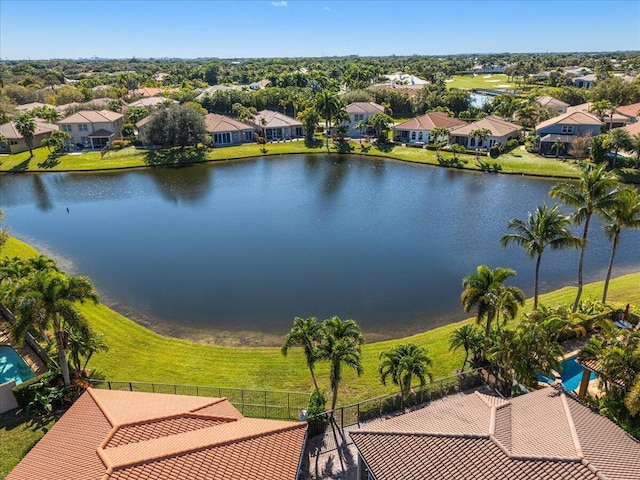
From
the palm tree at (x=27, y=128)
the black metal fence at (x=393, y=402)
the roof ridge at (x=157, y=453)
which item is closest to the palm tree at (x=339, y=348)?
the black metal fence at (x=393, y=402)

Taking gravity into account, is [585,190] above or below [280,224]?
above

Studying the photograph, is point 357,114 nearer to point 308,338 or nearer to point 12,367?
point 308,338

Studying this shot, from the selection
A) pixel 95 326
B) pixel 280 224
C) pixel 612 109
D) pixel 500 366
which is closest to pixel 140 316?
pixel 95 326

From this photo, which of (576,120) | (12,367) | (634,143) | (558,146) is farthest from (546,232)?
(576,120)

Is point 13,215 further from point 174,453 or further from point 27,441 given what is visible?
point 174,453

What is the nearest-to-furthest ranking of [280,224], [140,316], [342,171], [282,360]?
[282,360] → [140,316] → [280,224] → [342,171]

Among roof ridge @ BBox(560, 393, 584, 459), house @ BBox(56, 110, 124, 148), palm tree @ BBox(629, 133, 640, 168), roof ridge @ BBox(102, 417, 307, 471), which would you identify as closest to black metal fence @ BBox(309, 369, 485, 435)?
roof ridge @ BBox(102, 417, 307, 471)
